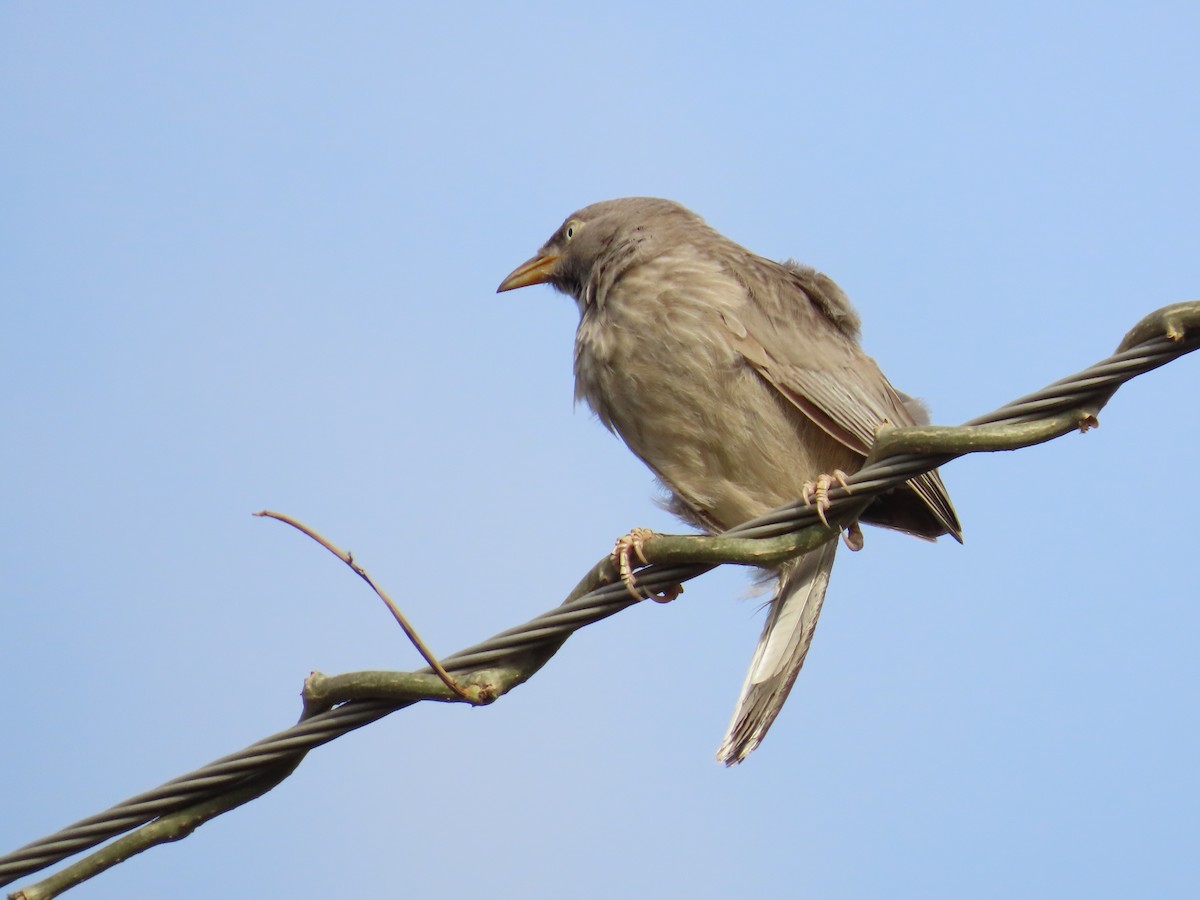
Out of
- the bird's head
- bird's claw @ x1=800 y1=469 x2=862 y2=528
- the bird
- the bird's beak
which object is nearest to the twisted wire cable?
bird's claw @ x1=800 y1=469 x2=862 y2=528

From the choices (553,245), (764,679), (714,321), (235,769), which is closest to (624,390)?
(714,321)

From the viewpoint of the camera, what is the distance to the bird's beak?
6.89 m

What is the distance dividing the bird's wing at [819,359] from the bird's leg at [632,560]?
1058 millimetres

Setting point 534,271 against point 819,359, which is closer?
point 819,359

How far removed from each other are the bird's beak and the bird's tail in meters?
2.15

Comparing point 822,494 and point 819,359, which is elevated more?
point 819,359

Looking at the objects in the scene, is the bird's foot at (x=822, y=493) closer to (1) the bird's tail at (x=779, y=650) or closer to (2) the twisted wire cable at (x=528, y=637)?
(2) the twisted wire cable at (x=528, y=637)

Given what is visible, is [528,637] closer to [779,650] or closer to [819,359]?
[779,650]

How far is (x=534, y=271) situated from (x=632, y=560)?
114 inches

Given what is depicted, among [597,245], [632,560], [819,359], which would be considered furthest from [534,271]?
[632,560]

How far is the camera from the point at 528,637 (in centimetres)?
331

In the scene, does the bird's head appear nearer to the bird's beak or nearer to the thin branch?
the bird's beak

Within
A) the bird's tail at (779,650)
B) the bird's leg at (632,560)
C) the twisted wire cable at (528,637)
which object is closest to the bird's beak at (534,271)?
the bird's tail at (779,650)

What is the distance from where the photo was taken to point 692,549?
3625 millimetres
